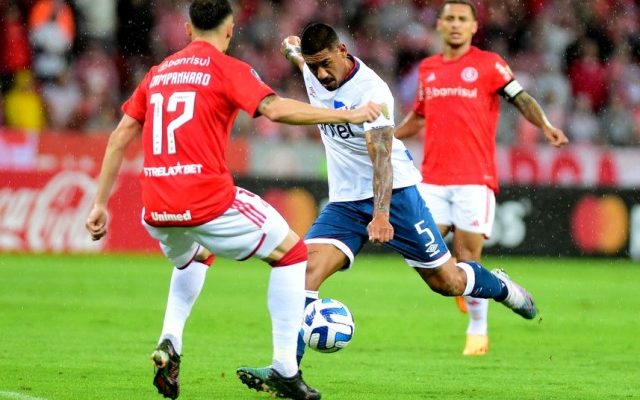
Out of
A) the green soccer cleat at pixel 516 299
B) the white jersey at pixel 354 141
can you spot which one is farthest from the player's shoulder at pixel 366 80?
the green soccer cleat at pixel 516 299

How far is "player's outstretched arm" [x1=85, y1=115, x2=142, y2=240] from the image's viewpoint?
22.9 feet

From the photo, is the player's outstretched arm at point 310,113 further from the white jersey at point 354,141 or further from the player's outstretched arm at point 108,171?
the white jersey at point 354,141

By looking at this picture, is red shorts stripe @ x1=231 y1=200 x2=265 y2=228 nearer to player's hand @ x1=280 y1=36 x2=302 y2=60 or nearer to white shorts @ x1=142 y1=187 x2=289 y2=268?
white shorts @ x1=142 y1=187 x2=289 y2=268

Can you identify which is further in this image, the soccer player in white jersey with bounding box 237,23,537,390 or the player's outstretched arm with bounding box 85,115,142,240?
the soccer player in white jersey with bounding box 237,23,537,390

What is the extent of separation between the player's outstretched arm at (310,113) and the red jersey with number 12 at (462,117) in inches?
159

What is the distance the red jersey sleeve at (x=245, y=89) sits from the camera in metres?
6.57

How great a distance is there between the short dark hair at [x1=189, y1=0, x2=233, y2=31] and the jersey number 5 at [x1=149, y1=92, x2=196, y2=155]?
0.41 meters

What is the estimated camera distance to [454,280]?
8.71m

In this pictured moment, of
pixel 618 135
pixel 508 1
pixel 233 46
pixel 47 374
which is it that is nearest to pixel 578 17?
pixel 508 1

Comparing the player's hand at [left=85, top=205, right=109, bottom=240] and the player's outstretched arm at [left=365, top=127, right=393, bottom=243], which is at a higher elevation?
the player's outstretched arm at [left=365, top=127, right=393, bottom=243]

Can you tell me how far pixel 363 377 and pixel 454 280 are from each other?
3.12 ft

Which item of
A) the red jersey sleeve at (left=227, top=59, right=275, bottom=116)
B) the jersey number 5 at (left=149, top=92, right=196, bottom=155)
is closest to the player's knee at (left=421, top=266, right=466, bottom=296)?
the red jersey sleeve at (left=227, top=59, right=275, bottom=116)

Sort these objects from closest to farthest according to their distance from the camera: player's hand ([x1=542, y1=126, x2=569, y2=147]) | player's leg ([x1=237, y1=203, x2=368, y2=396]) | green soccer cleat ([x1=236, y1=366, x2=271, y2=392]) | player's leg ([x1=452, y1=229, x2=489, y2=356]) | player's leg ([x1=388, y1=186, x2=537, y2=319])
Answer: green soccer cleat ([x1=236, y1=366, x2=271, y2=392]) < player's leg ([x1=237, y1=203, x2=368, y2=396]) < player's leg ([x1=388, y1=186, x2=537, y2=319]) < player's hand ([x1=542, y1=126, x2=569, y2=147]) < player's leg ([x1=452, y1=229, x2=489, y2=356])

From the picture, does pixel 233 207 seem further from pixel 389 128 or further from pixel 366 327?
pixel 366 327
